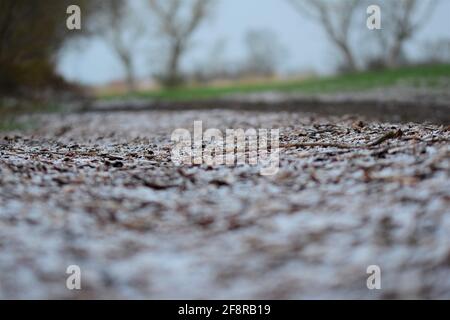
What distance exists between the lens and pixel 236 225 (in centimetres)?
378

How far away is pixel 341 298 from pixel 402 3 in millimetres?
26937

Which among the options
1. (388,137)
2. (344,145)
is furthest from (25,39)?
(388,137)

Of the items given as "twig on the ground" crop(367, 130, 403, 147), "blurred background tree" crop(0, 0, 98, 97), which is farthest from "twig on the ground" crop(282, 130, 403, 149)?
"blurred background tree" crop(0, 0, 98, 97)

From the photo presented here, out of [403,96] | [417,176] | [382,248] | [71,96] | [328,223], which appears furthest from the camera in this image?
[71,96]

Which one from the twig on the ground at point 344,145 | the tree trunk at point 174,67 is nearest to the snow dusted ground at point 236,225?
the twig on the ground at point 344,145

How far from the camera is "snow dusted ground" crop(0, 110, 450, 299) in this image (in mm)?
3105

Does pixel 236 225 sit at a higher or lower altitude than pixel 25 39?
lower

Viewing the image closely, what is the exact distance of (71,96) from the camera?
23.5 metres

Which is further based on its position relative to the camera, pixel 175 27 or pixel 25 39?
pixel 175 27

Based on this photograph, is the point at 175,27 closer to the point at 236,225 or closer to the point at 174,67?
the point at 174,67

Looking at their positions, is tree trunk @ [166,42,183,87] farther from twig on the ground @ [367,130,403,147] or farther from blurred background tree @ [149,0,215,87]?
twig on the ground @ [367,130,403,147]

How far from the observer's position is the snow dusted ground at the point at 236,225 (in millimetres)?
3105
